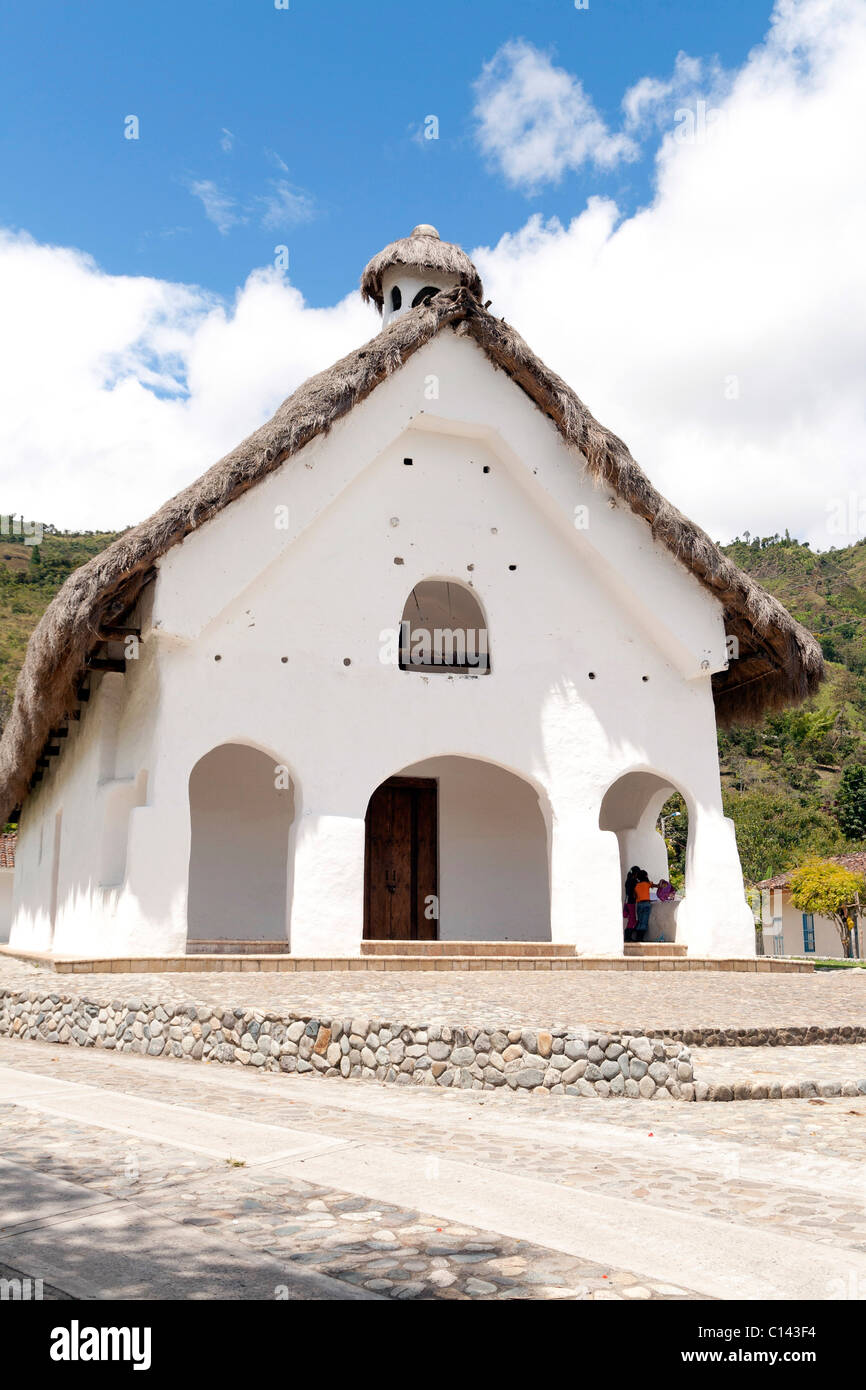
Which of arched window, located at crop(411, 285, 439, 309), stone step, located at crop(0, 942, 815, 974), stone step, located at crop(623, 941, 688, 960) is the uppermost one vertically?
arched window, located at crop(411, 285, 439, 309)

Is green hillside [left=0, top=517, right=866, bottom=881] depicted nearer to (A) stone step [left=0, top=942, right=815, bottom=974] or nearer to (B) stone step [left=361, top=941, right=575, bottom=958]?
(A) stone step [left=0, top=942, right=815, bottom=974]

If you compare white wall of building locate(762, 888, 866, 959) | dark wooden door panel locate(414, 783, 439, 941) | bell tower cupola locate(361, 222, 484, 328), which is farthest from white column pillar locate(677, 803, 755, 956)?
white wall of building locate(762, 888, 866, 959)

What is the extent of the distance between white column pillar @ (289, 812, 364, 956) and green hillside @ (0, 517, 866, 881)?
22655 mm

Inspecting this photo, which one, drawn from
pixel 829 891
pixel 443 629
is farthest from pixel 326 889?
pixel 829 891

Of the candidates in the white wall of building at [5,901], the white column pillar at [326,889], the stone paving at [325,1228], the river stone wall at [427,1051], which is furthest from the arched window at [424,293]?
the white wall of building at [5,901]

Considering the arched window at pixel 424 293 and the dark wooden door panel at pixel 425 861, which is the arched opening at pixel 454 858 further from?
the arched window at pixel 424 293

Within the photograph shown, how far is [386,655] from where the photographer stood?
1249 centimetres

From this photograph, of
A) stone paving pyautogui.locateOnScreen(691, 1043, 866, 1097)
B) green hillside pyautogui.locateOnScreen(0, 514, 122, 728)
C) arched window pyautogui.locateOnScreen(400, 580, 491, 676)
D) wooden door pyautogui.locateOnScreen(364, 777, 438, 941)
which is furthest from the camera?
green hillside pyautogui.locateOnScreen(0, 514, 122, 728)

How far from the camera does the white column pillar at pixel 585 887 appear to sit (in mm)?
12492

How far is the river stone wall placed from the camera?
6.57 metres

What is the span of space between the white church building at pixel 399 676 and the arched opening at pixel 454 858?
39mm

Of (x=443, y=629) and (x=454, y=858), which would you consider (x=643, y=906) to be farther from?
(x=443, y=629)

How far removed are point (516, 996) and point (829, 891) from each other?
2764cm
